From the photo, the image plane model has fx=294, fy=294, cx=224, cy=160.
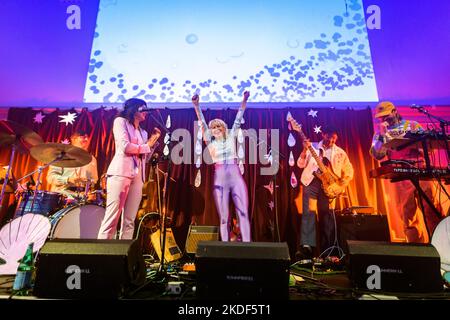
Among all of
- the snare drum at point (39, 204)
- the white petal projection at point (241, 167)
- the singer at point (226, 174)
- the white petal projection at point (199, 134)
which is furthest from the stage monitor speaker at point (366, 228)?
the snare drum at point (39, 204)

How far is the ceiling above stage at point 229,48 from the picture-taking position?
3666 mm

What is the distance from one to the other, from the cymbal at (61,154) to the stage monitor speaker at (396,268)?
9.65 ft

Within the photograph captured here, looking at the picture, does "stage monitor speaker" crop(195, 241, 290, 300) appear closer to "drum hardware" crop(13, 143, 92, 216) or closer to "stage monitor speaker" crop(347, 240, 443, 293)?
"stage monitor speaker" crop(347, 240, 443, 293)

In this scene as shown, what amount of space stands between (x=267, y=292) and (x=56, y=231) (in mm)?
2474

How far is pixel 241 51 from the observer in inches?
163

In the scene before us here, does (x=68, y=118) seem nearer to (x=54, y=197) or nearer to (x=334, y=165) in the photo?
(x=54, y=197)

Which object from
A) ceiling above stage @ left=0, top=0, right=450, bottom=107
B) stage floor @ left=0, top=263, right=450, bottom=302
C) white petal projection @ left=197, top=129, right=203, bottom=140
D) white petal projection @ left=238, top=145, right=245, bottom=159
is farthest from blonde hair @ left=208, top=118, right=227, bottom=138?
stage floor @ left=0, top=263, right=450, bottom=302

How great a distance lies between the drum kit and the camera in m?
3.15

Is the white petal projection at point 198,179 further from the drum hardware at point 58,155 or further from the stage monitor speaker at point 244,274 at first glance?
the stage monitor speaker at point 244,274

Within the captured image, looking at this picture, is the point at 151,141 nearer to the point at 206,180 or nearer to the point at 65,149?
the point at 206,180

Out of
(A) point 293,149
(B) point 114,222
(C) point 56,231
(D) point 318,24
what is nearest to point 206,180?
(A) point 293,149

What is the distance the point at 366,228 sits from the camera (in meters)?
3.90

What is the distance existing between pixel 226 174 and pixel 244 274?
280 centimetres

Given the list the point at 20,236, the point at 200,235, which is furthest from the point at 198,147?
the point at 20,236
